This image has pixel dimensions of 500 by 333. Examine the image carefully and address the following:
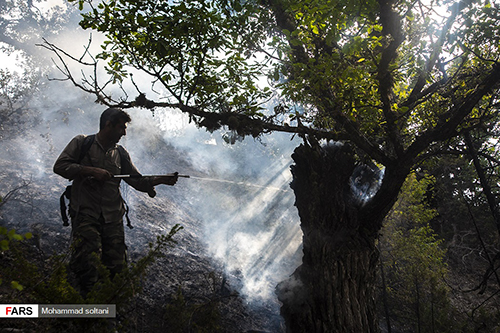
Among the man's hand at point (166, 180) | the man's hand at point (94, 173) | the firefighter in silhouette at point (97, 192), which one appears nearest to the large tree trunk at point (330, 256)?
the man's hand at point (166, 180)

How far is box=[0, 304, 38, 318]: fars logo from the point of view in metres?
1.91

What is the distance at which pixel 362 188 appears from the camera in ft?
16.6

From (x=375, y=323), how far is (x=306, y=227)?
155 centimetres

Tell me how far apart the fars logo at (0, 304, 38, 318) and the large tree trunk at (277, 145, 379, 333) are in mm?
3025

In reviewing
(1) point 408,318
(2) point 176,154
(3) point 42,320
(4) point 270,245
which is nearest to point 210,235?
(4) point 270,245

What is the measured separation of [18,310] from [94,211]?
1.27 metres

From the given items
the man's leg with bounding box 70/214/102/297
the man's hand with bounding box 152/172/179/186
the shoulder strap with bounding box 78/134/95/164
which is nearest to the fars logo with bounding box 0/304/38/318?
the man's leg with bounding box 70/214/102/297

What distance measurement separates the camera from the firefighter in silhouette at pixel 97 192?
2.92m

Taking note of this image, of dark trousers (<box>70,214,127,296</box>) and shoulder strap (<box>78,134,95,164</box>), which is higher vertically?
shoulder strap (<box>78,134,95,164</box>)

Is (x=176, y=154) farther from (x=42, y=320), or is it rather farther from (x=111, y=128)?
(x=42, y=320)

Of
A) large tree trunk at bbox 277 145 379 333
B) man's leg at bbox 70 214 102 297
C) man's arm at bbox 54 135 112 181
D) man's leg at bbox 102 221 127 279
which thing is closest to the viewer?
man's leg at bbox 70 214 102 297

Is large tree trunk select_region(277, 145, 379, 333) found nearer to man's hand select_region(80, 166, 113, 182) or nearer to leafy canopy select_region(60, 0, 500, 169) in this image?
leafy canopy select_region(60, 0, 500, 169)

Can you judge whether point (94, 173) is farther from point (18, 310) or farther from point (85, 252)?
point (18, 310)

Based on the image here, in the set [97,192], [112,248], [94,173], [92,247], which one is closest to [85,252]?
[92,247]
